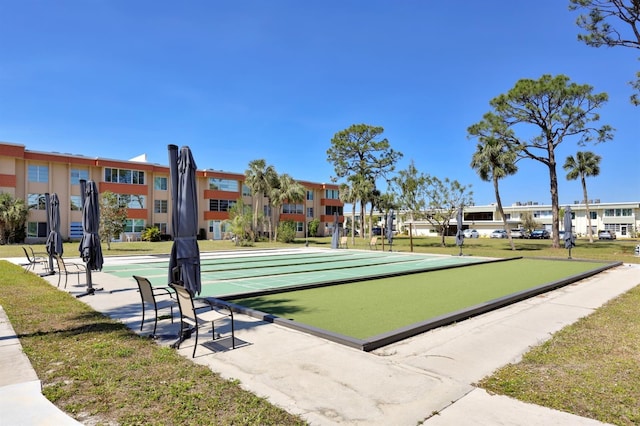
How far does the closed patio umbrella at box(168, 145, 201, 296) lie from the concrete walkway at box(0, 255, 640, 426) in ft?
3.20

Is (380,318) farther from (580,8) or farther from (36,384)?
(580,8)

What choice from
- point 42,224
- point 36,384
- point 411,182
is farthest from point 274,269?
point 42,224

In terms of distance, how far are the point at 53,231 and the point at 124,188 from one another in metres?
29.6

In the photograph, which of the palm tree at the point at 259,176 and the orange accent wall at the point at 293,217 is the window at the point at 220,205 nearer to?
the palm tree at the point at 259,176

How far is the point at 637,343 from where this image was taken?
5902 mm

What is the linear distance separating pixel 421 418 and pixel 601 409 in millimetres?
1790

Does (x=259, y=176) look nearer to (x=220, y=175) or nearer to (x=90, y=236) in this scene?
(x=220, y=175)

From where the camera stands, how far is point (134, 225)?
134 feet

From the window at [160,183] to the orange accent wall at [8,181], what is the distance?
1239 cm

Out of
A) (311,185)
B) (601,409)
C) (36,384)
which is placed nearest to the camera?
(601,409)

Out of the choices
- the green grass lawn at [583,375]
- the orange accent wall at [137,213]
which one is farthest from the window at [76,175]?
the green grass lawn at [583,375]

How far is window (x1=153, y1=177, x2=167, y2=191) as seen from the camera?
43.0 metres

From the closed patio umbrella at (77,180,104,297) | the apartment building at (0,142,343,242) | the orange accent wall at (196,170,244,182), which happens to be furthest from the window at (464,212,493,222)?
the closed patio umbrella at (77,180,104,297)

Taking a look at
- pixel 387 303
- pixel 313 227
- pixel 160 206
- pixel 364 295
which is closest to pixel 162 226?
pixel 160 206
